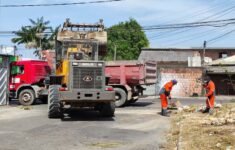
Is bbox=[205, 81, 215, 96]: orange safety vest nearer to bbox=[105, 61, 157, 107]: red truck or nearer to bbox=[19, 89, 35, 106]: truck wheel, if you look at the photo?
bbox=[105, 61, 157, 107]: red truck

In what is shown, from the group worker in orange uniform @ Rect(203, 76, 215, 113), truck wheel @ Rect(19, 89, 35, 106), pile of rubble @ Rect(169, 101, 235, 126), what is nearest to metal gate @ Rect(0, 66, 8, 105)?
truck wheel @ Rect(19, 89, 35, 106)

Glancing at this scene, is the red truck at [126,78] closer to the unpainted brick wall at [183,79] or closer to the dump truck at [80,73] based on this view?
the dump truck at [80,73]

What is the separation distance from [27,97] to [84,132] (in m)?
12.7

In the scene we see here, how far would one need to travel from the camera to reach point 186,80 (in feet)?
139

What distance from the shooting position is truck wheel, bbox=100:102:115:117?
18.1 metres

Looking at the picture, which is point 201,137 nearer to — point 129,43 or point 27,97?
point 27,97

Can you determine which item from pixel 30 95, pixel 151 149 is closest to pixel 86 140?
pixel 151 149

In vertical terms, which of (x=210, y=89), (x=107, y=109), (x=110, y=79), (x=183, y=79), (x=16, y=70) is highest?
(x=16, y=70)

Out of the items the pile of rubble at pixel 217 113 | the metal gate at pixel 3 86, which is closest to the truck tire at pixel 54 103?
the pile of rubble at pixel 217 113

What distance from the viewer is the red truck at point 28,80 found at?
26.0m

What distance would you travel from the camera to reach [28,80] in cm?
2658

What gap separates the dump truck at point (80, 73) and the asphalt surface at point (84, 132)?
63 cm

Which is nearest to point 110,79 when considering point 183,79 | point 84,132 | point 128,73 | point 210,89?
point 128,73

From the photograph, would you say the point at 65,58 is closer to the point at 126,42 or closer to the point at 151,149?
the point at 151,149
